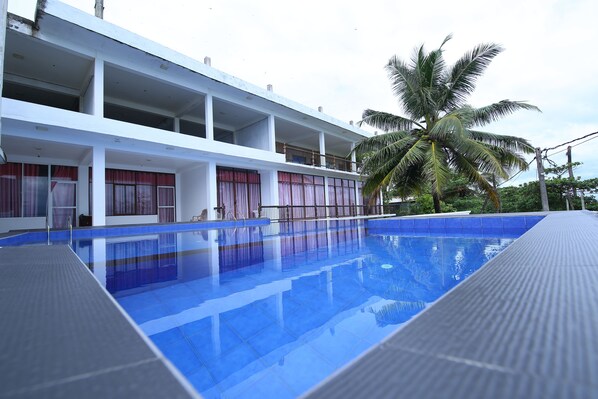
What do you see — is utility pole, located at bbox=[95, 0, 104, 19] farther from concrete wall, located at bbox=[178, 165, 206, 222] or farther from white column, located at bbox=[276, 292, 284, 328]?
white column, located at bbox=[276, 292, 284, 328]

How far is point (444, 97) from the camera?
11.1 meters

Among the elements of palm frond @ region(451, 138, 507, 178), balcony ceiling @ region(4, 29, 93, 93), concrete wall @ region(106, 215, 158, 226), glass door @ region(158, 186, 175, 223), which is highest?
balcony ceiling @ region(4, 29, 93, 93)

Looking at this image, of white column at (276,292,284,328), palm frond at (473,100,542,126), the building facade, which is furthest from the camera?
palm frond at (473,100,542,126)

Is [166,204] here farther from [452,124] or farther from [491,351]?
[491,351]

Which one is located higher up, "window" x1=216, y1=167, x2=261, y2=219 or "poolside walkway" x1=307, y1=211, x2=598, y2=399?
"window" x1=216, y1=167, x2=261, y2=219

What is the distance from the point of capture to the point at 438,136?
34.5 feet

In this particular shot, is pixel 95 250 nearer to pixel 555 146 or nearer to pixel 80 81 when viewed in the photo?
pixel 80 81

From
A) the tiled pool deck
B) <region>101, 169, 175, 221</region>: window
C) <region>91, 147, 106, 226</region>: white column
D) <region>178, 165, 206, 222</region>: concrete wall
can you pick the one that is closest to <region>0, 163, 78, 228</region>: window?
<region>101, 169, 175, 221</region>: window

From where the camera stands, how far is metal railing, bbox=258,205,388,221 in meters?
14.8

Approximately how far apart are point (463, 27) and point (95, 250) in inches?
554

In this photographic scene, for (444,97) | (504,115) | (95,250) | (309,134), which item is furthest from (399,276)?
(309,134)

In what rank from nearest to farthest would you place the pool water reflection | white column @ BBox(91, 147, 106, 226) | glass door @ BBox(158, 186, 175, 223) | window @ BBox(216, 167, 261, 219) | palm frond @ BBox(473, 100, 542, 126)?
the pool water reflection → white column @ BBox(91, 147, 106, 226) → palm frond @ BBox(473, 100, 542, 126) → glass door @ BBox(158, 186, 175, 223) → window @ BBox(216, 167, 261, 219)

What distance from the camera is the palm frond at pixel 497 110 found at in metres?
10.5

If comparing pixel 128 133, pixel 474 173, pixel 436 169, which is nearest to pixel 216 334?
pixel 128 133
